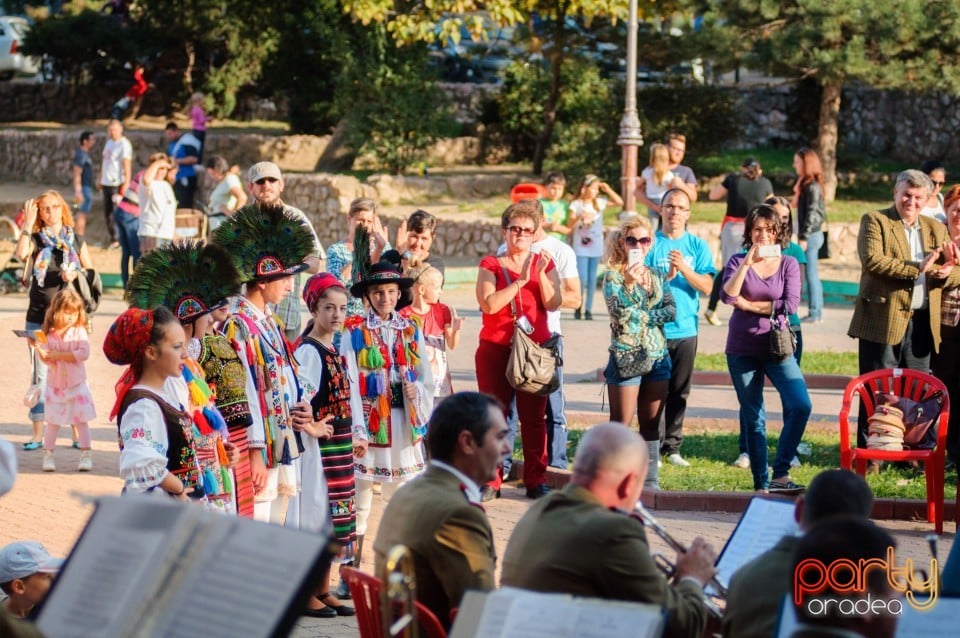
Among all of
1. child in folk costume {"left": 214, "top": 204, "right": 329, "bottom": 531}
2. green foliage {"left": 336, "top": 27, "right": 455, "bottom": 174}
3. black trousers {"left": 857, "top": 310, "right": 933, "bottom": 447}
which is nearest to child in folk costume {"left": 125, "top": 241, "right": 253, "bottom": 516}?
child in folk costume {"left": 214, "top": 204, "right": 329, "bottom": 531}

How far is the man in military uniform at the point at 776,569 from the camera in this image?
3951 mm

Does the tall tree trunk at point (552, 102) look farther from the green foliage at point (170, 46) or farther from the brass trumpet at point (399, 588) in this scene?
the brass trumpet at point (399, 588)

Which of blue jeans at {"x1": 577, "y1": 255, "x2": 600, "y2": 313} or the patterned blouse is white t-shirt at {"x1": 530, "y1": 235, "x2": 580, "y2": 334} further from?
blue jeans at {"x1": 577, "y1": 255, "x2": 600, "y2": 313}

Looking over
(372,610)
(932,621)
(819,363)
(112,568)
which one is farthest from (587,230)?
(112,568)

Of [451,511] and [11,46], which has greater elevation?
[11,46]

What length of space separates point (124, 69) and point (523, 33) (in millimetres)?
10331

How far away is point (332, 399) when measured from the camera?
6.89 m

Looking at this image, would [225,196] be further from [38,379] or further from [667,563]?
[667,563]

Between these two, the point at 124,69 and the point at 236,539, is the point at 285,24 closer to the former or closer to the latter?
the point at 124,69

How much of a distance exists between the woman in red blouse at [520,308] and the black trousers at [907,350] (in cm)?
215

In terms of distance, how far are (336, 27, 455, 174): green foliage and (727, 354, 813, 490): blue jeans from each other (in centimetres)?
1625

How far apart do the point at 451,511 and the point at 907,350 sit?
5.60m

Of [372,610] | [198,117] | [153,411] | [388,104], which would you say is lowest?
[372,610]

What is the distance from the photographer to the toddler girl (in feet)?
28.7
